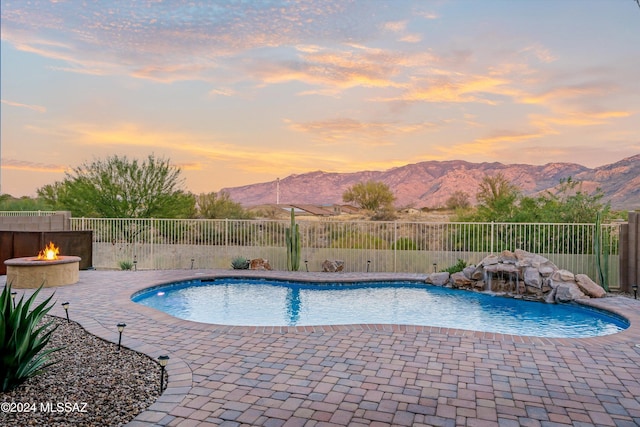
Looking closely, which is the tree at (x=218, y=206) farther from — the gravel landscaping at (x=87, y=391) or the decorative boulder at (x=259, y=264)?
the gravel landscaping at (x=87, y=391)

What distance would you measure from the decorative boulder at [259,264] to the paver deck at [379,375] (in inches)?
227

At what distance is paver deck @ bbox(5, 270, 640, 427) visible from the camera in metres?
3.14

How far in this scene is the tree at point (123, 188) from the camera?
1936cm

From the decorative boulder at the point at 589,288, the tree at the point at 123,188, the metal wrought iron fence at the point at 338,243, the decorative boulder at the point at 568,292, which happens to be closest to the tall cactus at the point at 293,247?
the metal wrought iron fence at the point at 338,243

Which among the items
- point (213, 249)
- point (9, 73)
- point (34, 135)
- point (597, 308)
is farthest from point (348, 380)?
point (34, 135)

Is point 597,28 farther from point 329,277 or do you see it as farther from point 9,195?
point 9,195

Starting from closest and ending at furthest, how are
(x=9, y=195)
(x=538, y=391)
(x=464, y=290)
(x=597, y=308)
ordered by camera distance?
1. (x=538, y=391)
2. (x=597, y=308)
3. (x=464, y=290)
4. (x=9, y=195)

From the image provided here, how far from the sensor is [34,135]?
1446 cm

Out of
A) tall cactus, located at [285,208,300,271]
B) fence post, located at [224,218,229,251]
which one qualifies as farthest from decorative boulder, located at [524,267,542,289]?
fence post, located at [224,218,229,251]

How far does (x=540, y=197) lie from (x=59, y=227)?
15.5 m

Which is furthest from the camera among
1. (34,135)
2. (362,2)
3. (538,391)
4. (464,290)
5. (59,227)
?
(34,135)

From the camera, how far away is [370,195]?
37.5 meters

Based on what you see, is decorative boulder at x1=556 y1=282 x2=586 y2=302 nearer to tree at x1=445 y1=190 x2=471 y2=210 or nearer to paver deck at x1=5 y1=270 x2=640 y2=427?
paver deck at x1=5 y1=270 x2=640 y2=427

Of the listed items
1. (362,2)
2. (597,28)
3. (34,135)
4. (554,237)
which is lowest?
(554,237)
